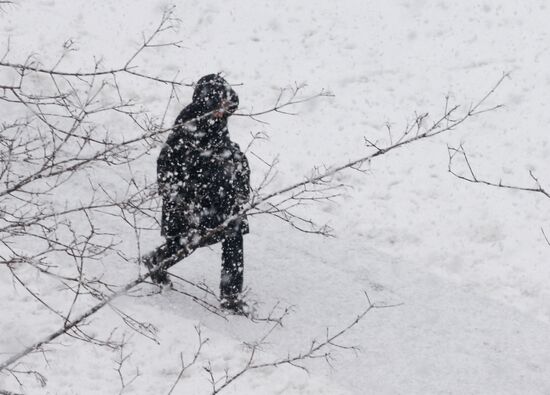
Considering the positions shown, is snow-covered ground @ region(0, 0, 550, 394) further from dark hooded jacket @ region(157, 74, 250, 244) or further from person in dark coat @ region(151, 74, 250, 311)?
dark hooded jacket @ region(157, 74, 250, 244)

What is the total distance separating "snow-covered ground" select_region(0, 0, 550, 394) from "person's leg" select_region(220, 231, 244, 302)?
1.30ft

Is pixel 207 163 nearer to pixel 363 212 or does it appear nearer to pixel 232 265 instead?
→ pixel 232 265

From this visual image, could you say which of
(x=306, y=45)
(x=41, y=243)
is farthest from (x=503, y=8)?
(x=41, y=243)

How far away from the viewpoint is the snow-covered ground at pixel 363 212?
6.87 meters

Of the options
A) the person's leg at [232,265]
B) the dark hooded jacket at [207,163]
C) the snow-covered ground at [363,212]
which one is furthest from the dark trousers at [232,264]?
the snow-covered ground at [363,212]

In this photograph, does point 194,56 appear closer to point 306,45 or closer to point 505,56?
Result: point 306,45

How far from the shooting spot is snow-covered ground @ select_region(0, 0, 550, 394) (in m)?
6.87

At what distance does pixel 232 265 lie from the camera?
7.01 meters

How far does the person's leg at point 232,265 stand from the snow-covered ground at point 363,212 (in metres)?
0.40

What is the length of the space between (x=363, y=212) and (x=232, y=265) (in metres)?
3.56

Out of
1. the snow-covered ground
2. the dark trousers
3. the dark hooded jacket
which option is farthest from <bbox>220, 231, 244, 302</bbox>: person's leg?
the snow-covered ground

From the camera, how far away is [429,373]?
6973 mm

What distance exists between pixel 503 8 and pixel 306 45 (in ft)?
12.9

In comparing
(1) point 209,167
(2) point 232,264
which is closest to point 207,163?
(1) point 209,167
